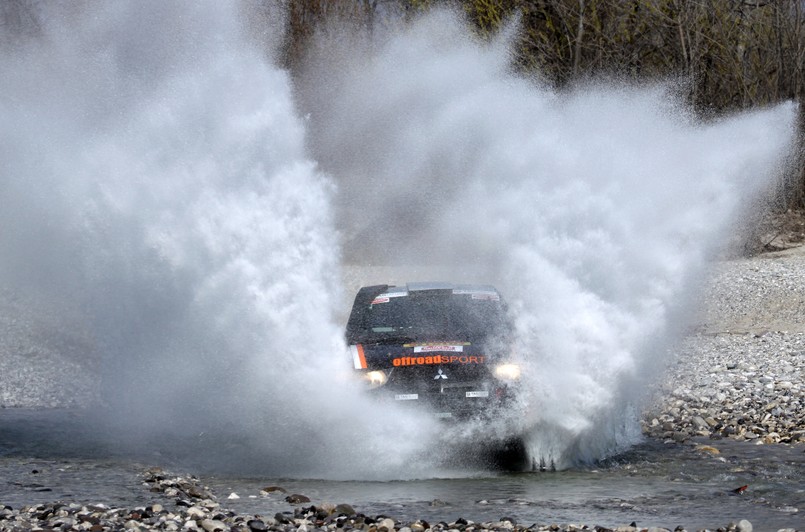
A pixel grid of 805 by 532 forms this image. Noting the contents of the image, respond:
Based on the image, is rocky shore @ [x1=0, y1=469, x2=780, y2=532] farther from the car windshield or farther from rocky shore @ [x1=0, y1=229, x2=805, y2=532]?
the car windshield

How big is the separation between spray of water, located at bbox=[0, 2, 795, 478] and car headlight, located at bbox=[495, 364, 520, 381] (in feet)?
0.46

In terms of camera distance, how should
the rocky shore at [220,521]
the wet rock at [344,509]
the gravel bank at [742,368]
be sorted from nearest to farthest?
the rocky shore at [220,521] → the wet rock at [344,509] → the gravel bank at [742,368]

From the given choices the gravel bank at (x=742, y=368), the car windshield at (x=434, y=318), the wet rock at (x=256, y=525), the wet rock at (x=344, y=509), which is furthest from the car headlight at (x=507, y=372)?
the wet rock at (x=256, y=525)

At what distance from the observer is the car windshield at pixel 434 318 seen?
30.3 feet

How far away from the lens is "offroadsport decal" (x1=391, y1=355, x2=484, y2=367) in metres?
8.51

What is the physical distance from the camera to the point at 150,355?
11734 millimetres

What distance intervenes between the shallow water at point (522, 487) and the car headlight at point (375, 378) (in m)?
0.71

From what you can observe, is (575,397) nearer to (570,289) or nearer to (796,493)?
(570,289)

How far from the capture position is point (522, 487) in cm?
806

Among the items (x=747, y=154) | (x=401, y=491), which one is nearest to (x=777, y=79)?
(x=747, y=154)

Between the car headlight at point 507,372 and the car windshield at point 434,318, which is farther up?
the car windshield at point 434,318

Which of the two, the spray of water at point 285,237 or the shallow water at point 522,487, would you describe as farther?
the spray of water at point 285,237

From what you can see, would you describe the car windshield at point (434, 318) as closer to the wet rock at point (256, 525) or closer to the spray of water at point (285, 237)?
the spray of water at point (285, 237)

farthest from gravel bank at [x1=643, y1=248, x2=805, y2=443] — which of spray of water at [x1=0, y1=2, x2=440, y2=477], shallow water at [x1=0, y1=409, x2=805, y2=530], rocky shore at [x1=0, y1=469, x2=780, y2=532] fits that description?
rocky shore at [x1=0, y1=469, x2=780, y2=532]
